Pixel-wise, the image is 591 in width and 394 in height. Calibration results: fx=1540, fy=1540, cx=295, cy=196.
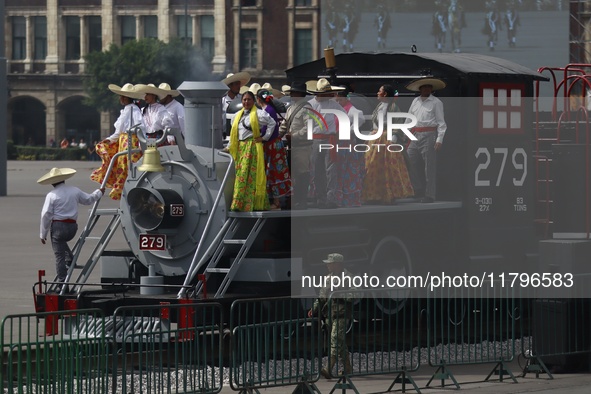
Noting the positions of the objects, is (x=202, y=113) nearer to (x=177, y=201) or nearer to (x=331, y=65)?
(x=177, y=201)

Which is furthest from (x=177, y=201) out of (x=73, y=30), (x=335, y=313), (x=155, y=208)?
(x=73, y=30)

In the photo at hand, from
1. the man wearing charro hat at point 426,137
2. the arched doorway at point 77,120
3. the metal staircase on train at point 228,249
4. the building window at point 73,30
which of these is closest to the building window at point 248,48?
the arched doorway at point 77,120

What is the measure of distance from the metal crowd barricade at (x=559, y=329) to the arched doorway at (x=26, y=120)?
85.0 m

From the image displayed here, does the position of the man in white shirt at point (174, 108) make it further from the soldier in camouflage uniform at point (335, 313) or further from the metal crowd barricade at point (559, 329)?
the metal crowd barricade at point (559, 329)

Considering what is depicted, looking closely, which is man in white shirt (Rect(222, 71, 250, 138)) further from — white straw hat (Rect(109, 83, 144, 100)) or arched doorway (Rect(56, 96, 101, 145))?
arched doorway (Rect(56, 96, 101, 145))

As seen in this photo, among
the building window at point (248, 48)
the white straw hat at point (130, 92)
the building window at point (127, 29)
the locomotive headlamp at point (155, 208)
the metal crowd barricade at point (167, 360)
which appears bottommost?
the metal crowd barricade at point (167, 360)

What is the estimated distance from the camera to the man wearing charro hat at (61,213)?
54.6 feet

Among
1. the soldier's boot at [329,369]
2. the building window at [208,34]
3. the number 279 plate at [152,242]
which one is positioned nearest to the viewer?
the soldier's boot at [329,369]

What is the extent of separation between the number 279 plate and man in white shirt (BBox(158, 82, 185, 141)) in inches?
77.3

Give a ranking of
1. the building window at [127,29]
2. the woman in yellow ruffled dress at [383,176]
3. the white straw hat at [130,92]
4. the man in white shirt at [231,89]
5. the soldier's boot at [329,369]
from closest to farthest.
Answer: the soldier's boot at [329,369], the woman in yellow ruffled dress at [383,176], the white straw hat at [130,92], the man in white shirt at [231,89], the building window at [127,29]

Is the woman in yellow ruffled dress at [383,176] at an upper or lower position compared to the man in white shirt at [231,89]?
lower

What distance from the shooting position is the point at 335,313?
12875 mm

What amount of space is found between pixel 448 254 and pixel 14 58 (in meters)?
83.9

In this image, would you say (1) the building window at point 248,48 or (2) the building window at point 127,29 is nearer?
(1) the building window at point 248,48
